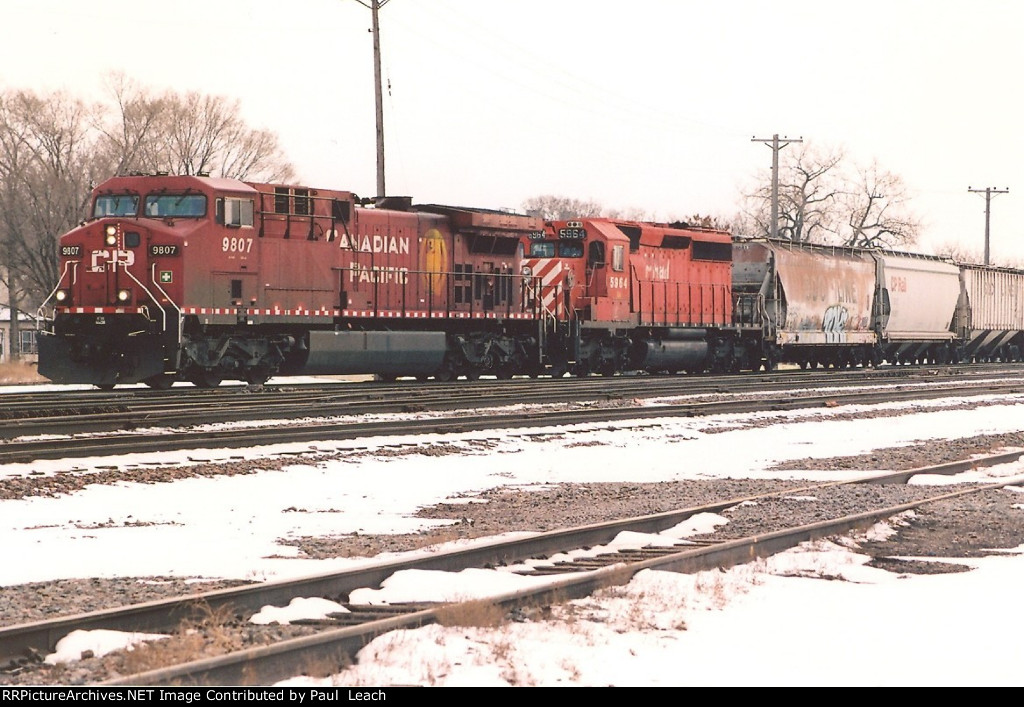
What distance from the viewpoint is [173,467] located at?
12391mm

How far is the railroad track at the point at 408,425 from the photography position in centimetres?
1313

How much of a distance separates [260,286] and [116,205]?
8.96ft

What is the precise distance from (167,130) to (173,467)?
145 ft

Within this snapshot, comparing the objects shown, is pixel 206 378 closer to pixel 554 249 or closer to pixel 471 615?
pixel 554 249

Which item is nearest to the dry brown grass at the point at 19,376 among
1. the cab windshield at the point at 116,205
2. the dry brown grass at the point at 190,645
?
the cab windshield at the point at 116,205

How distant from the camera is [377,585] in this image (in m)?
7.23

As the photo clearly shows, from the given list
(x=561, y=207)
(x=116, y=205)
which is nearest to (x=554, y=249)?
(x=116, y=205)

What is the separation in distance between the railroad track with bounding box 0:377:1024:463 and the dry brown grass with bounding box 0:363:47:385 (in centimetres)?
1371

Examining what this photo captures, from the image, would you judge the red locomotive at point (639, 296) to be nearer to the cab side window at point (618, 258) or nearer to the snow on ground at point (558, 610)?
the cab side window at point (618, 258)

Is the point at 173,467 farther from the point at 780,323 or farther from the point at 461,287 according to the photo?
the point at 780,323

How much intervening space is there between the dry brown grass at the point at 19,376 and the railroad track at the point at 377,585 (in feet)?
73.7

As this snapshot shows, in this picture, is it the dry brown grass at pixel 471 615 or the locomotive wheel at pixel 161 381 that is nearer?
the dry brown grass at pixel 471 615

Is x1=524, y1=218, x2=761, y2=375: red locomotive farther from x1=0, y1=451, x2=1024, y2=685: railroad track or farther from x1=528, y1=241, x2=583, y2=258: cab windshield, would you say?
x1=0, y1=451, x2=1024, y2=685: railroad track

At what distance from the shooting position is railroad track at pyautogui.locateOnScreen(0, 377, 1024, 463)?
13133 millimetres
